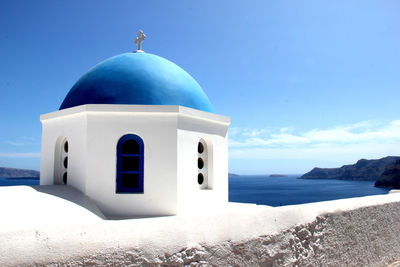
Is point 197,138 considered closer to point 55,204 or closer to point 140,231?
point 55,204

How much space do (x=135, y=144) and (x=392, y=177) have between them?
83.0 meters

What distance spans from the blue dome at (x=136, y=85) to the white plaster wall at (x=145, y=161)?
0.54m

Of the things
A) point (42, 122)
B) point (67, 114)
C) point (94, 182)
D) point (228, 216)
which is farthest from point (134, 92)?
point (228, 216)

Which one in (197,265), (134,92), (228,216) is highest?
(134,92)

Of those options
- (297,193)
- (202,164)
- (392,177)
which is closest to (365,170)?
(392,177)

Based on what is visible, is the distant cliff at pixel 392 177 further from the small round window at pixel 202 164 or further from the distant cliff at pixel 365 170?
the small round window at pixel 202 164

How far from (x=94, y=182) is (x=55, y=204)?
1050 mm

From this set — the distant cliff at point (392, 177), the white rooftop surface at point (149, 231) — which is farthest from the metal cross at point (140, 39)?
the distant cliff at point (392, 177)

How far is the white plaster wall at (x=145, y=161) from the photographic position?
20.1ft

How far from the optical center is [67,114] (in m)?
6.57

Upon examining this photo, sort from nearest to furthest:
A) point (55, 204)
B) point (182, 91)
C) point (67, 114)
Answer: point (55, 204) < point (67, 114) < point (182, 91)

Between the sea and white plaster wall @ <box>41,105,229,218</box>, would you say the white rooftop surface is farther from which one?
the sea

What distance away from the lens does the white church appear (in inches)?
242

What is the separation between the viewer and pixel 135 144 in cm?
633
